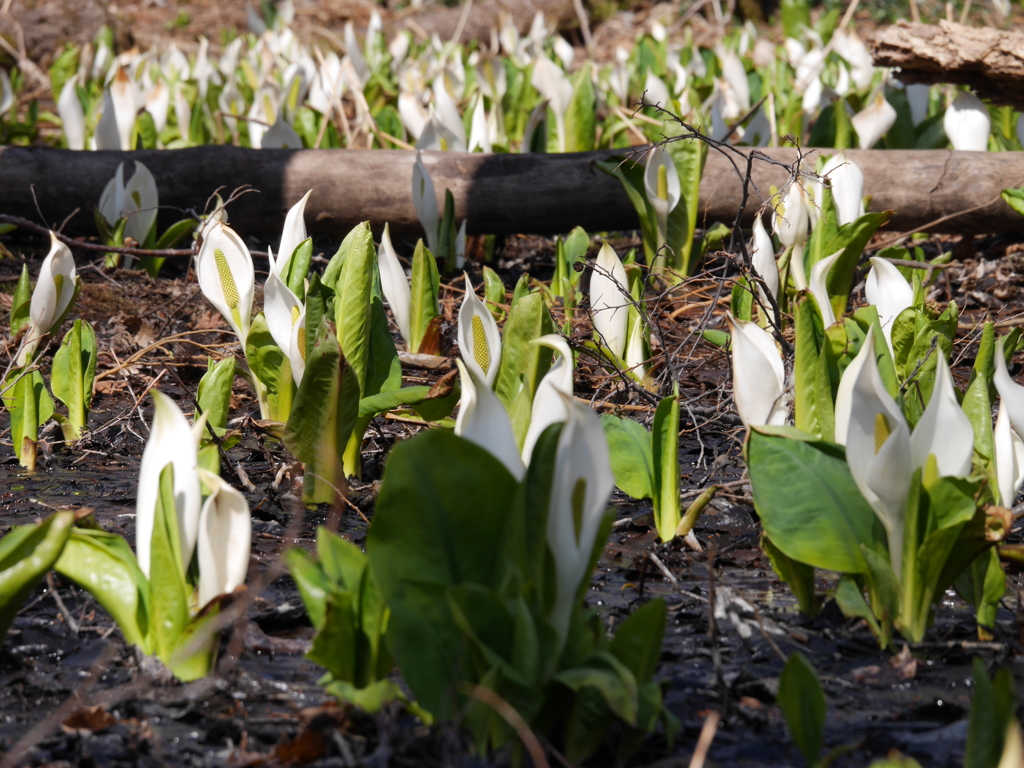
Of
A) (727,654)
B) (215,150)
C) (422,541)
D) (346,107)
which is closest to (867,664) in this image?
(727,654)

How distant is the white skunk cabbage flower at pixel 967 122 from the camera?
3.65 metres

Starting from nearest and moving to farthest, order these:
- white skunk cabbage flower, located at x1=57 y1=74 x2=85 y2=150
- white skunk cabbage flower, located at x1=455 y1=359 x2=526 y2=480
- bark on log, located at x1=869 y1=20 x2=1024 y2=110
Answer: white skunk cabbage flower, located at x1=455 y1=359 x2=526 y2=480 < bark on log, located at x1=869 y1=20 x2=1024 y2=110 < white skunk cabbage flower, located at x1=57 y1=74 x2=85 y2=150

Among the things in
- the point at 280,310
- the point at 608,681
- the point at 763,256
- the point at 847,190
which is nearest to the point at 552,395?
the point at 608,681

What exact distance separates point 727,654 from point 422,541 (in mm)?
534

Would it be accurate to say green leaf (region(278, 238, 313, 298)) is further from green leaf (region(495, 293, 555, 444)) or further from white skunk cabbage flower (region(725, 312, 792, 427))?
white skunk cabbage flower (region(725, 312, 792, 427))

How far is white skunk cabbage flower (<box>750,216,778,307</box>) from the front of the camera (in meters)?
2.21

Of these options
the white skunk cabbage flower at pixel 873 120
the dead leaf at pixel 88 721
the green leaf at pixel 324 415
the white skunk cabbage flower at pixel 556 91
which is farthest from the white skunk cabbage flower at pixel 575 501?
the white skunk cabbage flower at pixel 556 91

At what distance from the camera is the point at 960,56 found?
342cm

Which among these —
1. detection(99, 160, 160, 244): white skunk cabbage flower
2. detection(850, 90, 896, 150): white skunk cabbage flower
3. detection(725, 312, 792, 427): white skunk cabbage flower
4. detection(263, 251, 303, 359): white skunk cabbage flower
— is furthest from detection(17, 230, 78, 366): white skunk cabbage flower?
detection(850, 90, 896, 150): white skunk cabbage flower

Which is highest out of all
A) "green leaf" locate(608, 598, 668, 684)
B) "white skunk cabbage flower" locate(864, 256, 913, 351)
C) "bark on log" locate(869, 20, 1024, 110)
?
"bark on log" locate(869, 20, 1024, 110)

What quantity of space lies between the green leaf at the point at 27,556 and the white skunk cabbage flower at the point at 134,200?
2171mm

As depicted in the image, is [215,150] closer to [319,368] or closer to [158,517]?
[319,368]

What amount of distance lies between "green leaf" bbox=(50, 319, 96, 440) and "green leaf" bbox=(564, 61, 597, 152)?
8.57ft

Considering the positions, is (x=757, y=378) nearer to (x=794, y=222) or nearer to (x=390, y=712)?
(x=390, y=712)
